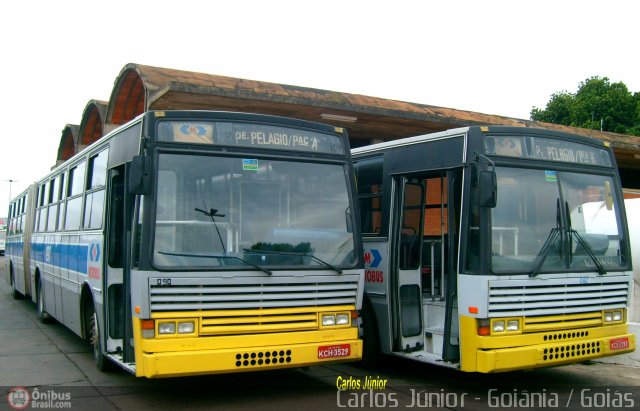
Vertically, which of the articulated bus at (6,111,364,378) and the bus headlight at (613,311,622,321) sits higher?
the articulated bus at (6,111,364,378)

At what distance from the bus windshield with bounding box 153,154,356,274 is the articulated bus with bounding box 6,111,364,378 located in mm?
12

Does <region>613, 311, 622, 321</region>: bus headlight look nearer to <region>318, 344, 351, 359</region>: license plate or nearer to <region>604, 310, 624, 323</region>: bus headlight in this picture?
<region>604, 310, 624, 323</region>: bus headlight

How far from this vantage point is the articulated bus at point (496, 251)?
25.1ft

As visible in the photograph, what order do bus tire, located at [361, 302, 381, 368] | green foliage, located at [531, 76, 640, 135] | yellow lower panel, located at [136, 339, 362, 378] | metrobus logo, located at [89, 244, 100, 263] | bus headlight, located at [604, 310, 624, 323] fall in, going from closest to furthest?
yellow lower panel, located at [136, 339, 362, 378], bus headlight, located at [604, 310, 624, 323], metrobus logo, located at [89, 244, 100, 263], bus tire, located at [361, 302, 381, 368], green foliage, located at [531, 76, 640, 135]

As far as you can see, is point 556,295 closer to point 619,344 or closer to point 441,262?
point 619,344

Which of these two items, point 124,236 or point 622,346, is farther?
point 622,346

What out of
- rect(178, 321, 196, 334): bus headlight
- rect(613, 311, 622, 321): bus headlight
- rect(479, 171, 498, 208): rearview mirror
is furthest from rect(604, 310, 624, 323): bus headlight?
rect(178, 321, 196, 334): bus headlight

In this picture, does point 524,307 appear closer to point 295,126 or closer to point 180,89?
point 295,126

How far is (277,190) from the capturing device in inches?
305

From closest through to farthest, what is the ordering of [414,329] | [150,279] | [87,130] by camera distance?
1. [150,279]
2. [414,329]
3. [87,130]

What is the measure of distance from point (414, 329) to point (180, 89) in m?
8.17

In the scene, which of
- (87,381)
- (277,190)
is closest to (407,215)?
(277,190)

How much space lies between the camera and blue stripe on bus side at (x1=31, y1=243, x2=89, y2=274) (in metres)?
9.70

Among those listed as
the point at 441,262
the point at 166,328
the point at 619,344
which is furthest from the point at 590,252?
the point at 166,328
